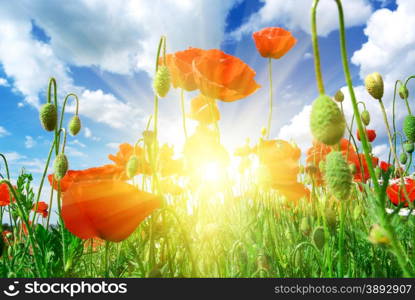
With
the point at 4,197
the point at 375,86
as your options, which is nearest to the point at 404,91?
the point at 375,86

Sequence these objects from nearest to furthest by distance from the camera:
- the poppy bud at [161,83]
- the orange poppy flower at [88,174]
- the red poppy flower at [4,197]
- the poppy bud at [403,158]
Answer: the poppy bud at [161,83] → the orange poppy flower at [88,174] → the red poppy flower at [4,197] → the poppy bud at [403,158]

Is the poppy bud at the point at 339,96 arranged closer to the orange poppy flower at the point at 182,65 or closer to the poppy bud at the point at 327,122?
the orange poppy flower at the point at 182,65

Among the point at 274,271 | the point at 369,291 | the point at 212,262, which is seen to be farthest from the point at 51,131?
the point at 369,291

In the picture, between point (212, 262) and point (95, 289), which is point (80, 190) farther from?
point (212, 262)

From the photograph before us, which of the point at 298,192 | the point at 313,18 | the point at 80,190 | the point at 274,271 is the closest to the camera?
the point at 313,18

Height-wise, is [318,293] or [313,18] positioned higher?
[313,18]

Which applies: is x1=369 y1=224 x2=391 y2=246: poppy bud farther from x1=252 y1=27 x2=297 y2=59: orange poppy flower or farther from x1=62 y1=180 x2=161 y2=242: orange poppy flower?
x1=252 y1=27 x2=297 y2=59: orange poppy flower

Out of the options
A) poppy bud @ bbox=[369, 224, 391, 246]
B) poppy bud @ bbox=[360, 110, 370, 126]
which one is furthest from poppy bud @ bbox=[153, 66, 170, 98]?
poppy bud @ bbox=[360, 110, 370, 126]

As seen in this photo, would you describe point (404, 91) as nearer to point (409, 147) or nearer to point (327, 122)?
point (409, 147)

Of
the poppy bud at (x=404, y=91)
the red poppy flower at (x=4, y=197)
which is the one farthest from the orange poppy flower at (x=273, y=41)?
the red poppy flower at (x=4, y=197)
